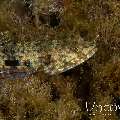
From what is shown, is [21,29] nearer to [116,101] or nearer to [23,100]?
[23,100]

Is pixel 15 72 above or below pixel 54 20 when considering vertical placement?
below

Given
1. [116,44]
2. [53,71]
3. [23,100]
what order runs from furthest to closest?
[116,44] → [53,71] → [23,100]

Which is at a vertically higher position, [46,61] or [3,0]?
[3,0]

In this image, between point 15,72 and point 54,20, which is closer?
point 15,72

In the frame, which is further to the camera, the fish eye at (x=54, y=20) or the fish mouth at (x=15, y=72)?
the fish eye at (x=54, y=20)

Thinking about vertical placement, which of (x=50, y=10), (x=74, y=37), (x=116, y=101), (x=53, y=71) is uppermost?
(x=50, y=10)

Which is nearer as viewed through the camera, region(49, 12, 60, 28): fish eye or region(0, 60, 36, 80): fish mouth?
region(0, 60, 36, 80): fish mouth

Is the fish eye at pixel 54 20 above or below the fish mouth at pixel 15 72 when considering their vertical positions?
above

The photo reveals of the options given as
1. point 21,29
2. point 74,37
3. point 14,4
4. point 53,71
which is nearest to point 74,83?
point 53,71

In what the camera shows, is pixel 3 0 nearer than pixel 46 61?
No

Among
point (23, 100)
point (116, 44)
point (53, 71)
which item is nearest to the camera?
point (23, 100)

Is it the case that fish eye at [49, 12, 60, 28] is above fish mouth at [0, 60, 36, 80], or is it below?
above
